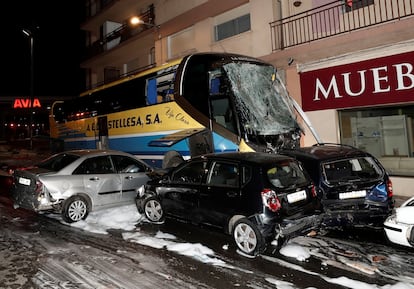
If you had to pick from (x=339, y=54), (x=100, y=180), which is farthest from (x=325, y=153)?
(x=339, y=54)

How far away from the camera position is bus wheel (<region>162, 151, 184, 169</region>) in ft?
30.6

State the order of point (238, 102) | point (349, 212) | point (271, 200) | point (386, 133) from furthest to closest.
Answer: point (386, 133) < point (238, 102) < point (349, 212) < point (271, 200)

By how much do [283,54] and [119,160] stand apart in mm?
6990

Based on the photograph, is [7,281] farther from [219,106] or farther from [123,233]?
[219,106]

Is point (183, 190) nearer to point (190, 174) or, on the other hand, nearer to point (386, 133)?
point (190, 174)

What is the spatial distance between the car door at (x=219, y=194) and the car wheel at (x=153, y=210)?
129 cm

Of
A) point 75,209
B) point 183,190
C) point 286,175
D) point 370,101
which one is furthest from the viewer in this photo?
point 370,101

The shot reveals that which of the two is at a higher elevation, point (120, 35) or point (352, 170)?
point (120, 35)

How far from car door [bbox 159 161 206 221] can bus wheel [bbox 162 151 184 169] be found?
2.43 meters

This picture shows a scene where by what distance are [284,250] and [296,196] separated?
0.91 metres

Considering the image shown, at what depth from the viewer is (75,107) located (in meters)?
15.6

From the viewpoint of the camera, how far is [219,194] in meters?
5.65

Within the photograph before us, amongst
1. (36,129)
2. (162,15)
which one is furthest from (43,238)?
(36,129)

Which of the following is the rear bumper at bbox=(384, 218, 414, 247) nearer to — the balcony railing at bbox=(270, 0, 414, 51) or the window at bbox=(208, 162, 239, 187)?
the window at bbox=(208, 162, 239, 187)
